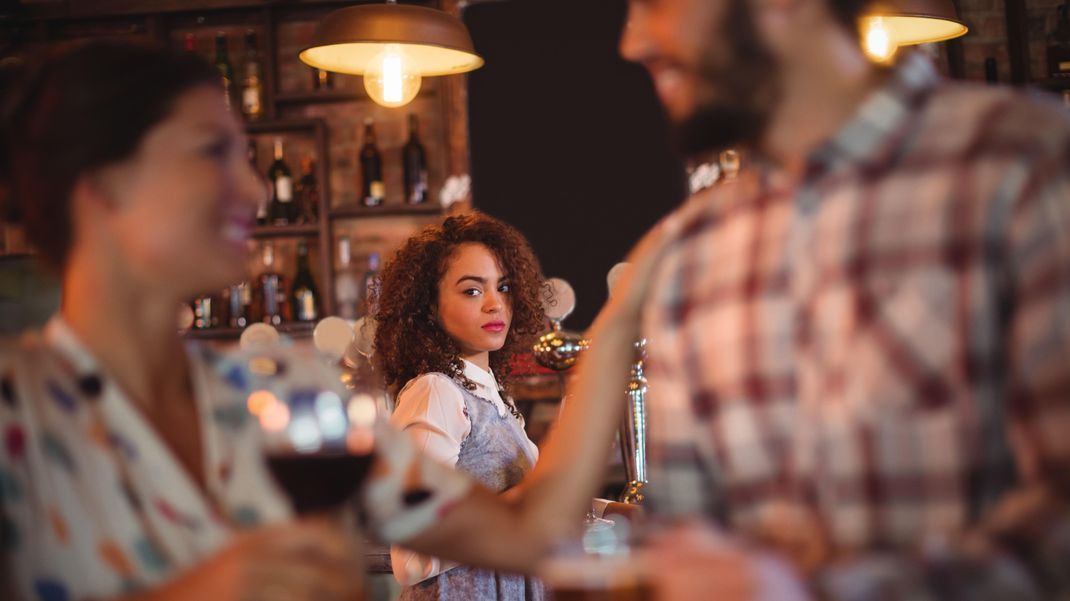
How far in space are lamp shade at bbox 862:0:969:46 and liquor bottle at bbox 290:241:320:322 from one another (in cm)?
292

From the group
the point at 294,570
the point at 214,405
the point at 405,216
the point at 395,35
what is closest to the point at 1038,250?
the point at 294,570

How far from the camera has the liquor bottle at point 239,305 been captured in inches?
209

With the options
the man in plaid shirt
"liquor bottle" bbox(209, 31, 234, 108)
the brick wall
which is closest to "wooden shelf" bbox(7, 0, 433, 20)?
"liquor bottle" bbox(209, 31, 234, 108)

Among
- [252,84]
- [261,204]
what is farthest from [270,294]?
[252,84]

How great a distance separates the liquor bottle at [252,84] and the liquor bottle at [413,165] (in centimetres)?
72

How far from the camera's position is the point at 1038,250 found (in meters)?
0.94

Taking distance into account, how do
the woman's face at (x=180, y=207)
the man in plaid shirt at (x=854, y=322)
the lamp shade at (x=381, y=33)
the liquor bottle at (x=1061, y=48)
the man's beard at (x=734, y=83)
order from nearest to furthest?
the man in plaid shirt at (x=854, y=322) → the man's beard at (x=734, y=83) → the woman's face at (x=180, y=207) → the lamp shade at (x=381, y=33) → the liquor bottle at (x=1061, y=48)

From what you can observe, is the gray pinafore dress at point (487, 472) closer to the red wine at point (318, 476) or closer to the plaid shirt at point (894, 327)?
the plaid shirt at point (894, 327)

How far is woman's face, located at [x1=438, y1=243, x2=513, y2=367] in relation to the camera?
2.93 metres

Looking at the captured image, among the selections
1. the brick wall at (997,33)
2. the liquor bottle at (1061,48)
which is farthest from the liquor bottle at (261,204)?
the liquor bottle at (1061,48)

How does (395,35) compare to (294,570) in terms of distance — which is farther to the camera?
(395,35)

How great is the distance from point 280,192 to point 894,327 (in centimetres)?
458

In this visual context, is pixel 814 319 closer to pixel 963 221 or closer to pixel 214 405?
pixel 963 221

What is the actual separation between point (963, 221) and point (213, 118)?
0.82 m
